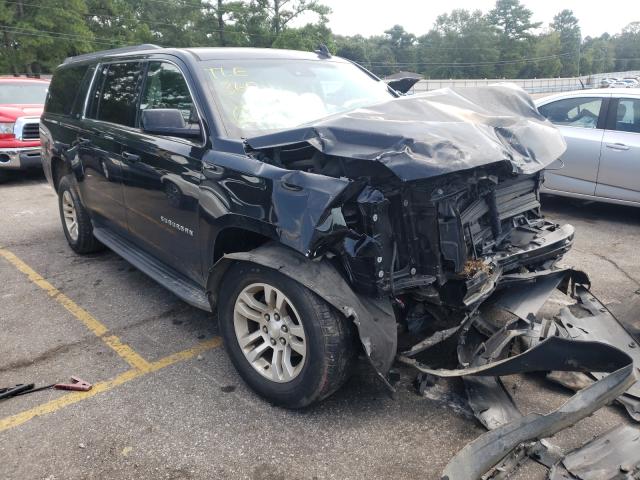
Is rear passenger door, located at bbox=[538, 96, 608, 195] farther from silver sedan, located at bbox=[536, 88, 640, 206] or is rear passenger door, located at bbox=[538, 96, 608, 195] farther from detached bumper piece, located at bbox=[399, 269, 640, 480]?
detached bumper piece, located at bbox=[399, 269, 640, 480]

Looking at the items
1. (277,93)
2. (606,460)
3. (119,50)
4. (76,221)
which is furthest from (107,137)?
(606,460)

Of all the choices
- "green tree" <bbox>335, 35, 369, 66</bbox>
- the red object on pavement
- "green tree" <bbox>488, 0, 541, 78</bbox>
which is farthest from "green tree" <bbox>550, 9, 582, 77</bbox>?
the red object on pavement

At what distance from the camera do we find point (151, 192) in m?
3.79

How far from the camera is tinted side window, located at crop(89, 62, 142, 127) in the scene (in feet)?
13.5

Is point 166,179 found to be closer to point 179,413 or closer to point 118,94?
point 118,94

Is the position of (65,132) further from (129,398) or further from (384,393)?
(384,393)

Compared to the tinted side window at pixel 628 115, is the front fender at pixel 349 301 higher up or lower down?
lower down

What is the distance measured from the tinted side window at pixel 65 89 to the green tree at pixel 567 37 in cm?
11784

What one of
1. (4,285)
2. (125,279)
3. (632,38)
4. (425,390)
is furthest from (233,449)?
(632,38)

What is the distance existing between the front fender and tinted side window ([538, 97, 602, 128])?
5.24 meters

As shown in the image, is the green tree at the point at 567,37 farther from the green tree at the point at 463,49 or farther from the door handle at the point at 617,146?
the door handle at the point at 617,146

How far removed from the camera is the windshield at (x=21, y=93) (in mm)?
10266

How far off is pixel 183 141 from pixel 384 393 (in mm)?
2043

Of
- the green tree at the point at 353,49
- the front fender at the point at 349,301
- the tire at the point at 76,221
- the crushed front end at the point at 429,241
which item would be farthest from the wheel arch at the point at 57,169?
the green tree at the point at 353,49
